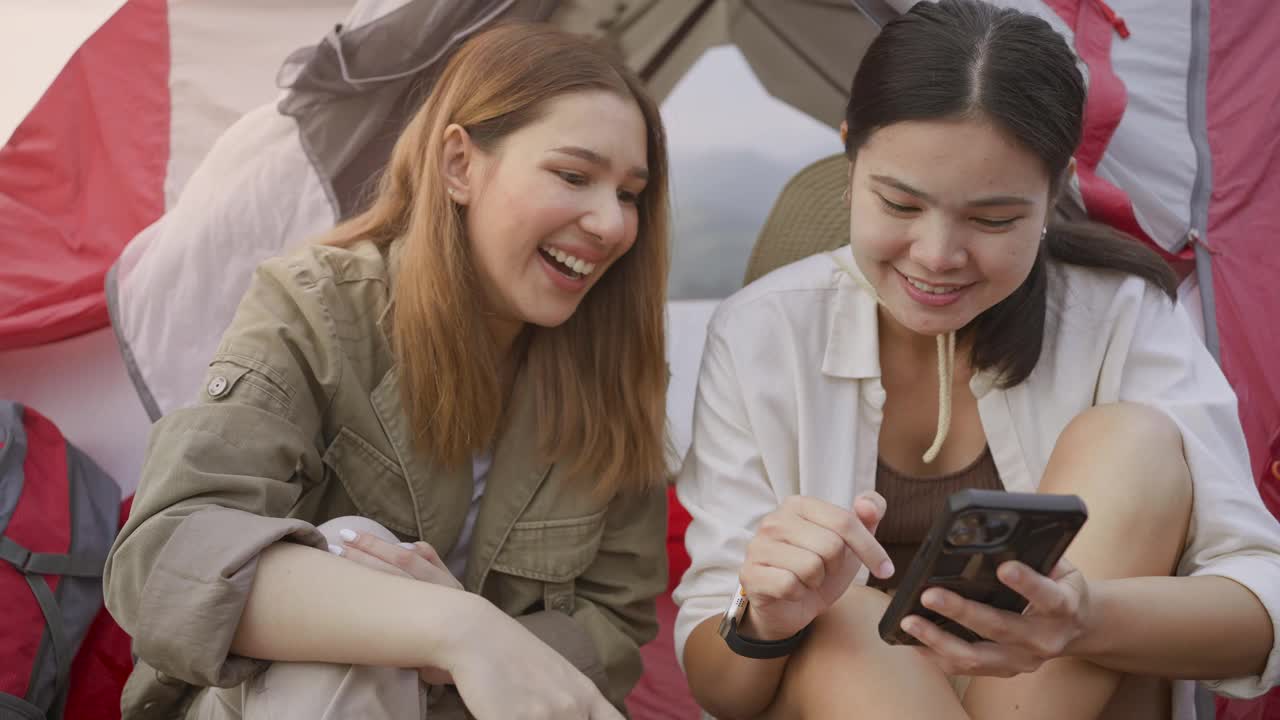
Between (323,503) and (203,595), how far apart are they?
0.90 ft

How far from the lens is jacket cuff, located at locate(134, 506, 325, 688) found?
89 cm

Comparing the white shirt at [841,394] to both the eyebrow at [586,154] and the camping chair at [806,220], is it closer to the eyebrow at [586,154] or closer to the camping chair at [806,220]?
the eyebrow at [586,154]

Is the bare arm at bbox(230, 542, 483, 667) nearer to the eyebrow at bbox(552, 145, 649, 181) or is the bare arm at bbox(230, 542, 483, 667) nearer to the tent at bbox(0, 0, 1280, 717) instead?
the eyebrow at bbox(552, 145, 649, 181)

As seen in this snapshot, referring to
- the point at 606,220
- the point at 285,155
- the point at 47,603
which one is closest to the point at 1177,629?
the point at 606,220

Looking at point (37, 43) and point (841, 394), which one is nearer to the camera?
point (841, 394)

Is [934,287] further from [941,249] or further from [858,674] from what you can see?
[858,674]

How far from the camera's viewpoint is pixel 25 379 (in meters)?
1.56

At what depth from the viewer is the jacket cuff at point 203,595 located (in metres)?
0.89

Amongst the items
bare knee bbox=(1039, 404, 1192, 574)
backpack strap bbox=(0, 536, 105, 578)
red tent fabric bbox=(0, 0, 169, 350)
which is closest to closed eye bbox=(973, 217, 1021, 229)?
bare knee bbox=(1039, 404, 1192, 574)

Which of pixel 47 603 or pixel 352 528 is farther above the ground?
pixel 352 528

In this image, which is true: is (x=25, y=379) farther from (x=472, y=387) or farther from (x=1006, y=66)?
(x=1006, y=66)

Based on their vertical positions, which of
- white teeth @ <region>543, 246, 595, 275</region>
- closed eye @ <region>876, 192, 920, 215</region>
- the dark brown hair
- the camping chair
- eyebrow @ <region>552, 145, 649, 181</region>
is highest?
the dark brown hair

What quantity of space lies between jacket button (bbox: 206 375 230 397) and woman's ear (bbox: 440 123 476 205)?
298mm

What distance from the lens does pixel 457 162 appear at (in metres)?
1.21
